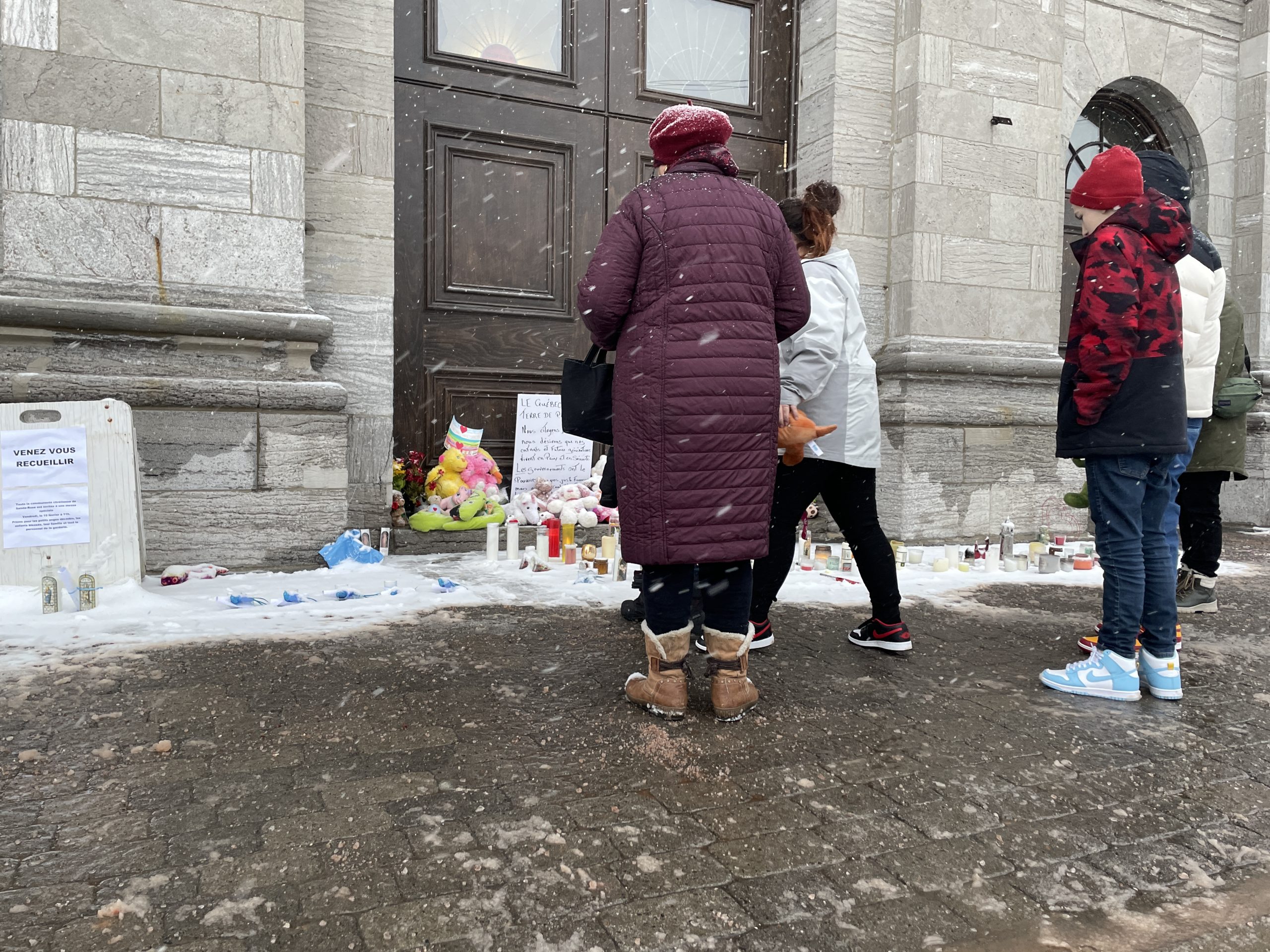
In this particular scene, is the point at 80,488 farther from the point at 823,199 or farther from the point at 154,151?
the point at 823,199

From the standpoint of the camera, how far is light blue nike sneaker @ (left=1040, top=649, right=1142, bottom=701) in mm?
3203

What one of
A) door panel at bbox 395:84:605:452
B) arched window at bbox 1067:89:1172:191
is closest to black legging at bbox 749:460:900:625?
door panel at bbox 395:84:605:452

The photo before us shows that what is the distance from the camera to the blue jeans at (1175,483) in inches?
132

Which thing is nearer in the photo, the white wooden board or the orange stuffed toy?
the orange stuffed toy

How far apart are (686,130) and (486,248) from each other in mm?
3698

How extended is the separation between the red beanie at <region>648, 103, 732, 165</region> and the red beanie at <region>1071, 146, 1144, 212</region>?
1.20m

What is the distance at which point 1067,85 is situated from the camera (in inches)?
307

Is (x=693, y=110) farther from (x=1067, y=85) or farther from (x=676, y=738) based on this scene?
(x=1067, y=85)

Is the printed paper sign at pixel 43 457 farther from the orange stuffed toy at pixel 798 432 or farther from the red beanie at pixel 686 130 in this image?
the orange stuffed toy at pixel 798 432

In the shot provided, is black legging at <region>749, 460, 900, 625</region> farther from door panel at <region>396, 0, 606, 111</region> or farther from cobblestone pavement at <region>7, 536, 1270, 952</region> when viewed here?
door panel at <region>396, 0, 606, 111</region>

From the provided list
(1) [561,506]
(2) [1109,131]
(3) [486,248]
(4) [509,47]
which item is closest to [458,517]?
(1) [561,506]

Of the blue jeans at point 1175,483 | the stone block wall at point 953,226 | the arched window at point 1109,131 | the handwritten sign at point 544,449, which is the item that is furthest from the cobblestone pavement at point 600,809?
the arched window at point 1109,131

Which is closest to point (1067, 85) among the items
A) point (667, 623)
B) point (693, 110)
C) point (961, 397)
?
point (961, 397)

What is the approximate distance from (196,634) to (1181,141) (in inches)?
352
